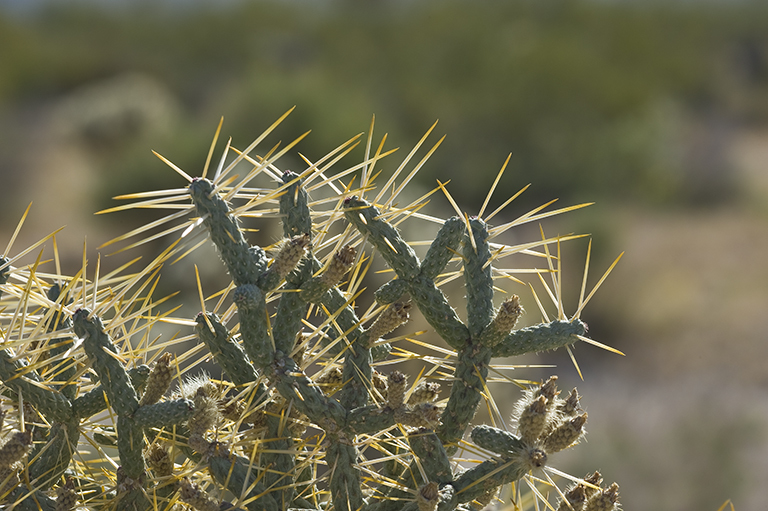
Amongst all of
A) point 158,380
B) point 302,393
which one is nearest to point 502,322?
point 302,393

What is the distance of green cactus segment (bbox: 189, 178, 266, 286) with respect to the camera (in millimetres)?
1100

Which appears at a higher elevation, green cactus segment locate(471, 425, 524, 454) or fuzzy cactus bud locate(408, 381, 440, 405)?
fuzzy cactus bud locate(408, 381, 440, 405)

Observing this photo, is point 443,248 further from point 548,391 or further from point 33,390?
point 33,390

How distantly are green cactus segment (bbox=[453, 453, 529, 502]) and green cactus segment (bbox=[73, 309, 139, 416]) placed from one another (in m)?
0.55

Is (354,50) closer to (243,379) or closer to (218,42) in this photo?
(218,42)

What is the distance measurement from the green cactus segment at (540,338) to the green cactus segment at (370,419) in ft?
0.76

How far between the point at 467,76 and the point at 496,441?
17128 mm

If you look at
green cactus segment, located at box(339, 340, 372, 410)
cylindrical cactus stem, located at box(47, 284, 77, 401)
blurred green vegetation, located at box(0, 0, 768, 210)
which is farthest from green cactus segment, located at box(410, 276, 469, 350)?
blurred green vegetation, located at box(0, 0, 768, 210)

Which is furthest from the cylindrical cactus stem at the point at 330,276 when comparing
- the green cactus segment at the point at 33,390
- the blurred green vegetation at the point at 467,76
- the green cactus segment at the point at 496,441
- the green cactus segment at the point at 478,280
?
the blurred green vegetation at the point at 467,76

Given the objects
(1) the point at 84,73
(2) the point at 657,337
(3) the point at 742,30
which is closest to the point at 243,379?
(2) the point at 657,337

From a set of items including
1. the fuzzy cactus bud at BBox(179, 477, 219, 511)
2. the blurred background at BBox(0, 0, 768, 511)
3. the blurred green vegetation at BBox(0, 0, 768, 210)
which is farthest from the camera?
the blurred green vegetation at BBox(0, 0, 768, 210)

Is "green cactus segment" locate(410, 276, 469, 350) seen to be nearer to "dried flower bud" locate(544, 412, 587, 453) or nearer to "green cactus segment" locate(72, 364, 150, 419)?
"dried flower bud" locate(544, 412, 587, 453)

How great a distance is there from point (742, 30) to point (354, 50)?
52.9 ft

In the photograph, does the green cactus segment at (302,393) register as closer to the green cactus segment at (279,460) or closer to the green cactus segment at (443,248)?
the green cactus segment at (279,460)
